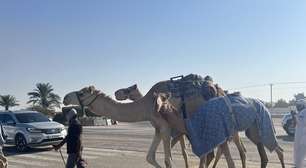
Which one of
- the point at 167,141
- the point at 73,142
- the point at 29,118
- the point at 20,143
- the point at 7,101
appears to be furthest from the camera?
the point at 7,101

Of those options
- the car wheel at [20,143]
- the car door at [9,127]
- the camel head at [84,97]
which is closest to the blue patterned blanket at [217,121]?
the camel head at [84,97]

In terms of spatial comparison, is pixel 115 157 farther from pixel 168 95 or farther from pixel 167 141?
pixel 167 141

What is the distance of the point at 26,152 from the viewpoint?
66.9ft

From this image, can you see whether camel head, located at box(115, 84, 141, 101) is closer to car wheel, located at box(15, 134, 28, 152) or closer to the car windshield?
car wheel, located at box(15, 134, 28, 152)

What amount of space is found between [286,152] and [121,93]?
8.66m

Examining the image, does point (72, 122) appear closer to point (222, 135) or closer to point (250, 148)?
point (222, 135)

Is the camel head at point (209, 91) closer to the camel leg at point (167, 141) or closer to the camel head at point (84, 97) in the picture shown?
the camel leg at point (167, 141)

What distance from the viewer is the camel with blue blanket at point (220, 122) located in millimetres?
9352

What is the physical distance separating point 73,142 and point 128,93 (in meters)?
1.61

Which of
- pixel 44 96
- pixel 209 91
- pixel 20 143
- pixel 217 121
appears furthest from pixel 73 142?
pixel 44 96

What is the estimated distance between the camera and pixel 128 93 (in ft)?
36.4

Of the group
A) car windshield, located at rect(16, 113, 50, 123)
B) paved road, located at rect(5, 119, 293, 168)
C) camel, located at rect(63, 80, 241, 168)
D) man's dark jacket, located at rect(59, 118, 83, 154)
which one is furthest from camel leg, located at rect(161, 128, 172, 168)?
car windshield, located at rect(16, 113, 50, 123)

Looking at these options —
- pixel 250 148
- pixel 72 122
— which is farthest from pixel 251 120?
pixel 250 148

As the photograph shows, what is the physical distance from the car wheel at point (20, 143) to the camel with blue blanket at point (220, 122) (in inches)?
464
